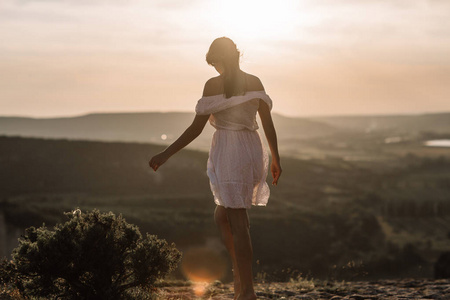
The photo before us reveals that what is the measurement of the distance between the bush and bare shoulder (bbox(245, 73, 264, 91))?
178 centimetres

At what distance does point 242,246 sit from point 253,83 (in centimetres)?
151

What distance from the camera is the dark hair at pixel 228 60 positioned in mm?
5090

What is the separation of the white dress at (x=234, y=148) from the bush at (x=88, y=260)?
3.10 ft

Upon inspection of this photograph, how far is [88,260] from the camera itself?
527 centimetres

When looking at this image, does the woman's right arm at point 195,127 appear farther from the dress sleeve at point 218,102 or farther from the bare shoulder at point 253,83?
the bare shoulder at point 253,83

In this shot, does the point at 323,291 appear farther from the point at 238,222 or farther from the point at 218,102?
the point at 218,102

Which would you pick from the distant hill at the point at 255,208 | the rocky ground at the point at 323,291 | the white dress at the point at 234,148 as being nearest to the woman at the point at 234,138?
the white dress at the point at 234,148

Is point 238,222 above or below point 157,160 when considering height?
below

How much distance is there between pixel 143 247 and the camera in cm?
548

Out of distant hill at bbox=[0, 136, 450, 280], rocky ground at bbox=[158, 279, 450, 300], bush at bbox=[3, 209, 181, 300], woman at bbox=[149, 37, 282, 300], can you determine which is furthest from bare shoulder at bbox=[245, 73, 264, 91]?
distant hill at bbox=[0, 136, 450, 280]

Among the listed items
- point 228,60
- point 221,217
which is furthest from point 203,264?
point 228,60

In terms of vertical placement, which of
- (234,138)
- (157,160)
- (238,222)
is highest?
(234,138)

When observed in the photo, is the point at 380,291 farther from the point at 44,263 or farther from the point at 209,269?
the point at 209,269

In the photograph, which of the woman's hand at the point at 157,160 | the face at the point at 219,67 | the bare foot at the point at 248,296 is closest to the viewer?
the woman's hand at the point at 157,160
